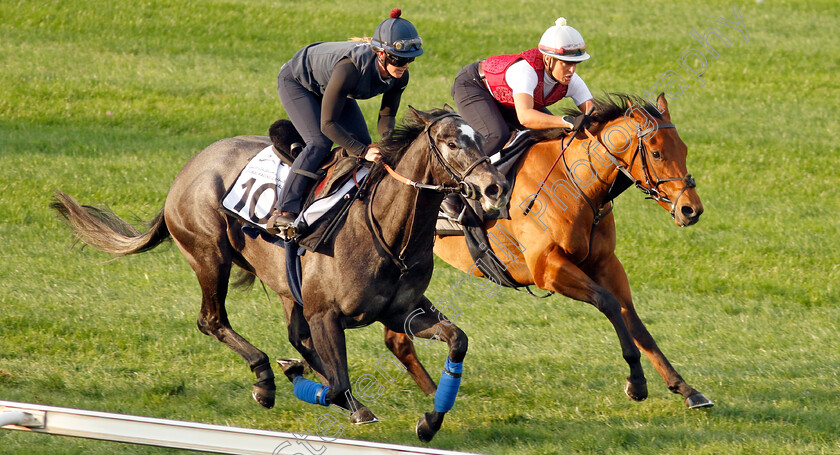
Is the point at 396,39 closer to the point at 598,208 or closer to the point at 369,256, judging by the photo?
the point at 369,256

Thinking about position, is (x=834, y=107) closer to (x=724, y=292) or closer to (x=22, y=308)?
(x=724, y=292)

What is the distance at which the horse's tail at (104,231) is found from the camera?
6.98m

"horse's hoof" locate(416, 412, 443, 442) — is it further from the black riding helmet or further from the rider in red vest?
the black riding helmet

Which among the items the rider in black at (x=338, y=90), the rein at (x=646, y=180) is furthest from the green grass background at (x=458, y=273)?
the rider in black at (x=338, y=90)

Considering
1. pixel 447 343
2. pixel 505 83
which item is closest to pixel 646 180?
pixel 505 83

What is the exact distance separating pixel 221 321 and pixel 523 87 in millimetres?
2577

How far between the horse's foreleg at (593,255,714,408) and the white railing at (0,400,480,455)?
271 centimetres

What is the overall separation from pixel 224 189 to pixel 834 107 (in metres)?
12.5

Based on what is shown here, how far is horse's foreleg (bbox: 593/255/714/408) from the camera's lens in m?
6.18

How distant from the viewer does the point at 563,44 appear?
6430mm

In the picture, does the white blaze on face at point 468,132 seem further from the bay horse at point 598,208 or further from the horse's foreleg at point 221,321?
the horse's foreleg at point 221,321

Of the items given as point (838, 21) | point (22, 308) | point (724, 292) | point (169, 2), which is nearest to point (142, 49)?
Result: point (169, 2)

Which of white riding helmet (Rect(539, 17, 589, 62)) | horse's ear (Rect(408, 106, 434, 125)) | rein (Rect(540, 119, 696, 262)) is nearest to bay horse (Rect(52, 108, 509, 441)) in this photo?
horse's ear (Rect(408, 106, 434, 125))

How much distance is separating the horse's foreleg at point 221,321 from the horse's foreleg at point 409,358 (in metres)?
0.94
